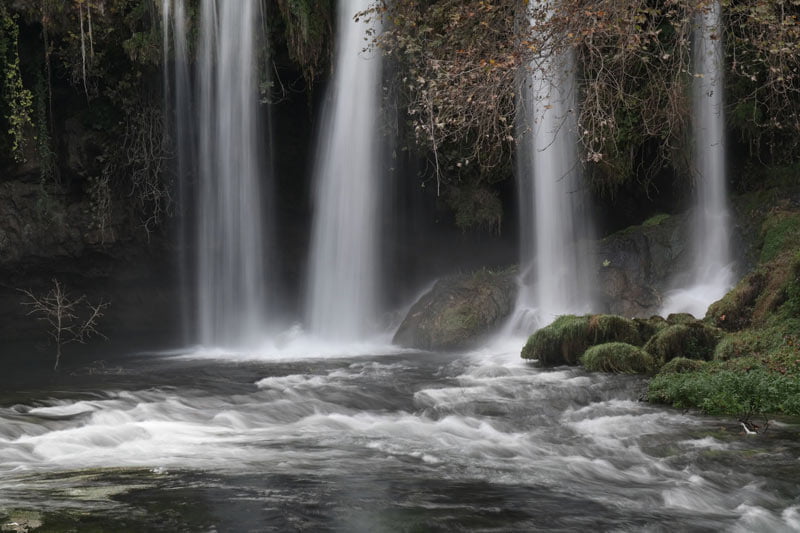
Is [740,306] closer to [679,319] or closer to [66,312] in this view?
[679,319]

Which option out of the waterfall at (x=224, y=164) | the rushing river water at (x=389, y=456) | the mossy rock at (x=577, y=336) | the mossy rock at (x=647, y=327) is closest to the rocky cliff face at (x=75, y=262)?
the waterfall at (x=224, y=164)

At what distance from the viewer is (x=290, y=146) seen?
51.2 ft

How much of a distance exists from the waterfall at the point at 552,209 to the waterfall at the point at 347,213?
2.88 m

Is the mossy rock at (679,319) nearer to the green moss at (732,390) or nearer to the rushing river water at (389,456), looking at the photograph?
the rushing river water at (389,456)

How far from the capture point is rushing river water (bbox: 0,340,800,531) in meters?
4.93

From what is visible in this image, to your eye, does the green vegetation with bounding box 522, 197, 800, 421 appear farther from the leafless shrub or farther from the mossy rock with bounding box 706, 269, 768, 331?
the leafless shrub

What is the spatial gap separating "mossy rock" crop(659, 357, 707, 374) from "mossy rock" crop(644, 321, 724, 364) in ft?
1.88

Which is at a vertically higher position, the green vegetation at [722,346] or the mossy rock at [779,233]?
the mossy rock at [779,233]

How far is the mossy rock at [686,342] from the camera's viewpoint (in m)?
9.35

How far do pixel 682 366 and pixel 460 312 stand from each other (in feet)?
17.6

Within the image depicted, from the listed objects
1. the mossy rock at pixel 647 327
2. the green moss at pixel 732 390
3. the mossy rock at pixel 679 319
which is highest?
the mossy rock at pixel 679 319

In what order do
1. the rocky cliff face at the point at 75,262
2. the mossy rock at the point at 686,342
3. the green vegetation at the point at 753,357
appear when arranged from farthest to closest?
the rocky cliff face at the point at 75,262, the mossy rock at the point at 686,342, the green vegetation at the point at 753,357

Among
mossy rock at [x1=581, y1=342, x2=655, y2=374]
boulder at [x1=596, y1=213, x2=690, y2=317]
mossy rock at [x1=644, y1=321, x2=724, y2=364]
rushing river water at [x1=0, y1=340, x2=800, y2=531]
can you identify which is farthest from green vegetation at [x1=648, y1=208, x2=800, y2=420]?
boulder at [x1=596, y1=213, x2=690, y2=317]

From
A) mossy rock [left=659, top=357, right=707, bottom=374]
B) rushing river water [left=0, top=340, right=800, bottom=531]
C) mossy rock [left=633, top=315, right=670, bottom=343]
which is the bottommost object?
rushing river water [left=0, top=340, right=800, bottom=531]
